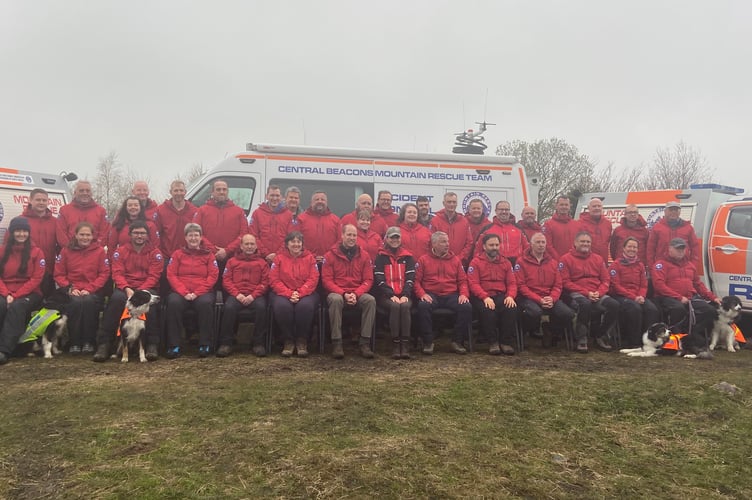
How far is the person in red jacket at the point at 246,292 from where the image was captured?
19.2 ft

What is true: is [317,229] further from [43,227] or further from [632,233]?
[632,233]

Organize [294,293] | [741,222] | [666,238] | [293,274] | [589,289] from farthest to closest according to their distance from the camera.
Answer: [741,222] < [666,238] < [589,289] < [293,274] < [294,293]

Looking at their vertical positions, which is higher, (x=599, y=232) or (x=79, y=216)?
(x=79, y=216)

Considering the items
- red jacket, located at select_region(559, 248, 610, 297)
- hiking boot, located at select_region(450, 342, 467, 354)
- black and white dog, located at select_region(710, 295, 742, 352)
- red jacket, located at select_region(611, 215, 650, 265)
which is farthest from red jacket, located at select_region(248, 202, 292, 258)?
black and white dog, located at select_region(710, 295, 742, 352)

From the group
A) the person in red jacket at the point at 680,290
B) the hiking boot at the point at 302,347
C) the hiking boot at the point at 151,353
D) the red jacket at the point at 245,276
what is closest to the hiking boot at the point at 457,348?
the hiking boot at the point at 302,347

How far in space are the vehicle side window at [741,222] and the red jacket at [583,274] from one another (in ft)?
8.07

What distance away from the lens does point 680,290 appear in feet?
22.7

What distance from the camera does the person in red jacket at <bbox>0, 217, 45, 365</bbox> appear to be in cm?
560

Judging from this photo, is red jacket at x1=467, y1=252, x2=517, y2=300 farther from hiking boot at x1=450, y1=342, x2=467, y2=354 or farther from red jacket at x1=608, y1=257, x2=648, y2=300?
red jacket at x1=608, y1=257, x2=648, y2=300

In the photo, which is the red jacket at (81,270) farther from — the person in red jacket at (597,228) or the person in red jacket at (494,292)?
the person in red jacket at (597,228)

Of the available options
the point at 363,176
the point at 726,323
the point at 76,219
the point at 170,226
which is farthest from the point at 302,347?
the point at 726,323

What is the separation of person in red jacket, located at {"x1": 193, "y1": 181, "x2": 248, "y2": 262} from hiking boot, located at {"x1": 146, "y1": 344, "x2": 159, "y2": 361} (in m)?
1.40

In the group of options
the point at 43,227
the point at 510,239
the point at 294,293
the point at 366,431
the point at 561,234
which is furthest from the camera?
the point at 561,234

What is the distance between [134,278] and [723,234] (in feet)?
26.2
